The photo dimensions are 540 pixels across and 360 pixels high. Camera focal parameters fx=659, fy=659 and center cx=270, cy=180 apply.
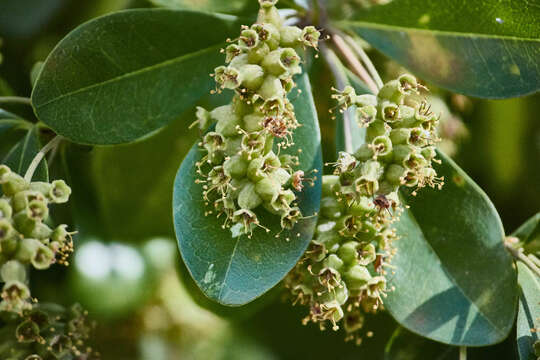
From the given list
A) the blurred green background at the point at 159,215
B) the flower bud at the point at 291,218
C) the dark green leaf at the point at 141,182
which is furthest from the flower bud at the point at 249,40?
the dark green leaf at the point at 141,182

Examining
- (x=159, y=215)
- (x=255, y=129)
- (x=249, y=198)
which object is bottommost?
(x=159, y=215)

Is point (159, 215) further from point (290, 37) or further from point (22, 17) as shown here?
point (290, 37)

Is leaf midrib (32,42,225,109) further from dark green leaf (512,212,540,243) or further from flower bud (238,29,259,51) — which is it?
dark green leaf (512,212,540,243)

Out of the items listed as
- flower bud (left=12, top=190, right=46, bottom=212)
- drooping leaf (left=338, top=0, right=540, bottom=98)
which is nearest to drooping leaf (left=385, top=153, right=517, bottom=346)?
drooping leaf (left=338, top=0, right=540, bottom=98)

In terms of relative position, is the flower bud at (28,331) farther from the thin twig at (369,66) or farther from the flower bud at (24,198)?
the thin twig at (369,66)

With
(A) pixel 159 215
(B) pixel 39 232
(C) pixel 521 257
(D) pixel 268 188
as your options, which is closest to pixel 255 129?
(D) pixel 268 188

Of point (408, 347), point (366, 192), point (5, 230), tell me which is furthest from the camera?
point (408, 347)
